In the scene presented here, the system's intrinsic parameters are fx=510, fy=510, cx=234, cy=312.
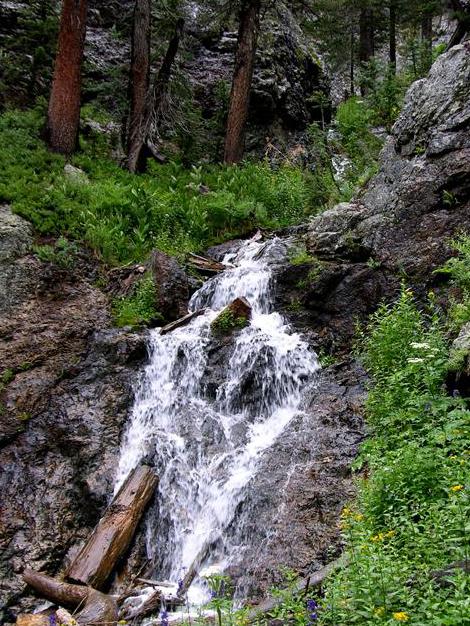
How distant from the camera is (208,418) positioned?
26.4 ft

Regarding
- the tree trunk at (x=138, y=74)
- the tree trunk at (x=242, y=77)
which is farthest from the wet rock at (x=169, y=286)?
the tree trunk at (x=242, y=77)

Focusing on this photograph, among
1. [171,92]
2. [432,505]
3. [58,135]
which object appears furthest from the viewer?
[171,92]

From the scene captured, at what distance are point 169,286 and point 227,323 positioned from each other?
150cm

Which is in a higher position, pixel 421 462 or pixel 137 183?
pixel 137 183

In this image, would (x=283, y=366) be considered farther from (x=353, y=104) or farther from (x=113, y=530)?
(x=353, y=104)

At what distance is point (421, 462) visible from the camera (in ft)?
15.3

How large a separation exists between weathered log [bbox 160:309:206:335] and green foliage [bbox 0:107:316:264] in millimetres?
1876

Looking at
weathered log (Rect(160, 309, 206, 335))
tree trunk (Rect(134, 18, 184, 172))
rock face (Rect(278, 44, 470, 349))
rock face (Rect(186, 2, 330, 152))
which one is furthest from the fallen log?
rock face (Rect(186, 2, 330, 152))

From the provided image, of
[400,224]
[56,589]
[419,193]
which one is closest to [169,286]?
[400,224]

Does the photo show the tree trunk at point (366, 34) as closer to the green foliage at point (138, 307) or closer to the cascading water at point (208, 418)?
the cascading water at point (208, 418)

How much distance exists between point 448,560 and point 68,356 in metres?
6.92

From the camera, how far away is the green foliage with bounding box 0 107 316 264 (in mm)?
10938

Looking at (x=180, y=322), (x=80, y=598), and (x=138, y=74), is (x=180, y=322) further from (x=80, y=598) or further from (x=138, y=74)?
(x=138, y=74)

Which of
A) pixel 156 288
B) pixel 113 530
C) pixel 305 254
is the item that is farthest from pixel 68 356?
pixel 305 254
